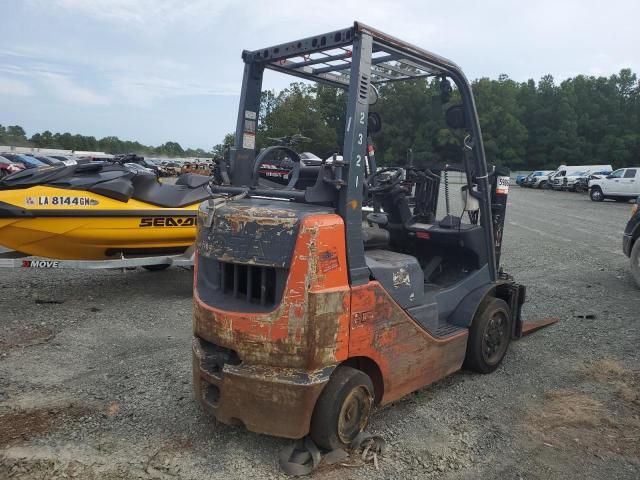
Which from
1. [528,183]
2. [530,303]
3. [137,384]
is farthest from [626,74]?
[137,384]

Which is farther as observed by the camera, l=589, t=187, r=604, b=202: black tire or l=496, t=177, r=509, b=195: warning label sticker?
l=589, t=187, r=604, b=202: black tire

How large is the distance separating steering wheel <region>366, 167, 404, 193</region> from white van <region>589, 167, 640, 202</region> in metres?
25.4

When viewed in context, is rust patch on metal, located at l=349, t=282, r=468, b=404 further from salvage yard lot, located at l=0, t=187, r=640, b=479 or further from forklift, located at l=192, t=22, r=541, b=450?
salvage yard lot, located at l=0, t=187, r=640, b=479

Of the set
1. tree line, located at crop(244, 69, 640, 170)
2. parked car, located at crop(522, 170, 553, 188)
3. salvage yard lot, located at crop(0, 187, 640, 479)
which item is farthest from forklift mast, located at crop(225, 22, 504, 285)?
tree line, located at crop(244, 69, 640, 170)

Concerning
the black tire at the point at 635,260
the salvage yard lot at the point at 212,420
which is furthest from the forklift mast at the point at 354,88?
the black tire at the point at 635,260

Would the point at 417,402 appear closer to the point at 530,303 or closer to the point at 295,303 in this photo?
the point at 295,303

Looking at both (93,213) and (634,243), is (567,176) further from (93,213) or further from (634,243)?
(93,213)

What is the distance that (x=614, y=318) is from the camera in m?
6.40

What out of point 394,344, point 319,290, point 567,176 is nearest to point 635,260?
point 394,344

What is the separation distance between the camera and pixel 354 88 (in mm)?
3252

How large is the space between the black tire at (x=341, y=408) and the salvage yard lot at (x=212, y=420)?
0.59 ft

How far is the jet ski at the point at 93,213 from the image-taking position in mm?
6188

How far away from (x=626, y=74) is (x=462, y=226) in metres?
80.7

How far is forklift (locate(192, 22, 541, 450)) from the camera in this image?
3.07 m
